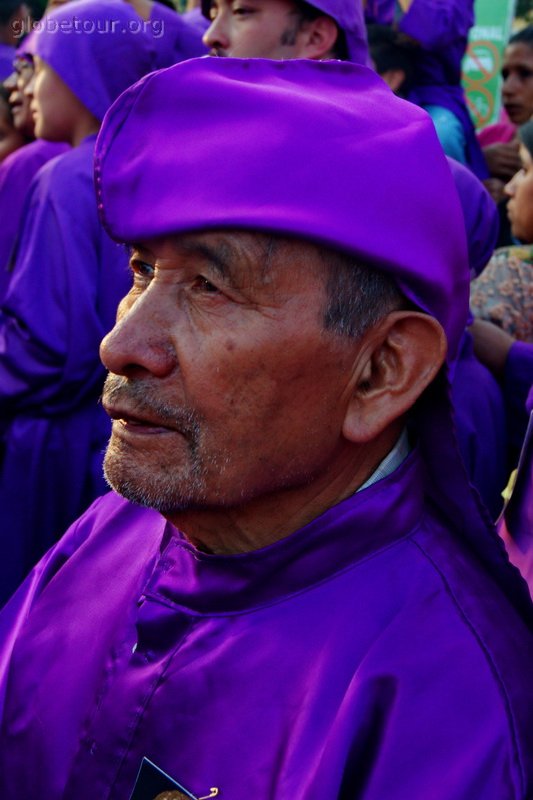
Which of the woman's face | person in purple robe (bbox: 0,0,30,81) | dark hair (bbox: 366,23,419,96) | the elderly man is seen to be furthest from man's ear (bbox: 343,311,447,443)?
person in purple robe (bbox: 0,0,30,81)

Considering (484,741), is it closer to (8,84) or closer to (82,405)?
(82,405)

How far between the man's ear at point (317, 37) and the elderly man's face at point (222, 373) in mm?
2354

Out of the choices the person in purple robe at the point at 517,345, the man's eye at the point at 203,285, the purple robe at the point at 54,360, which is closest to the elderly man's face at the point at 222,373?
the man's eye at the point at 203,285

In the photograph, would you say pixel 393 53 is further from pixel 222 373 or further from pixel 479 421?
pixel 222 373

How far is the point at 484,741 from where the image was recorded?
4.54 ft

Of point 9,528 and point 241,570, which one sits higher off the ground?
point 241,570

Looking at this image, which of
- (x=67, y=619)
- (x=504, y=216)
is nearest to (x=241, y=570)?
(x=67, y=619)

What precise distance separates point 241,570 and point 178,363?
14.1 inches

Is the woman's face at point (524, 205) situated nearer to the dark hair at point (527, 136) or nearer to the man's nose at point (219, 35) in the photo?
the dark hair at point (527, 136)

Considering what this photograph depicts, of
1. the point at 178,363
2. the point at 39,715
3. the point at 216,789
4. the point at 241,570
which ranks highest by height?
the point at 178,363

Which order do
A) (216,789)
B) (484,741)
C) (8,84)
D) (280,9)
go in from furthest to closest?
(8,84), (280,9), (216,789), (484,741)

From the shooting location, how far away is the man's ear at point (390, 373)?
163 centimetres

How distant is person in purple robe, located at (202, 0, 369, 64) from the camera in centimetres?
361

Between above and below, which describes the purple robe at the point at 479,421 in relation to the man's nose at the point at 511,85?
below
